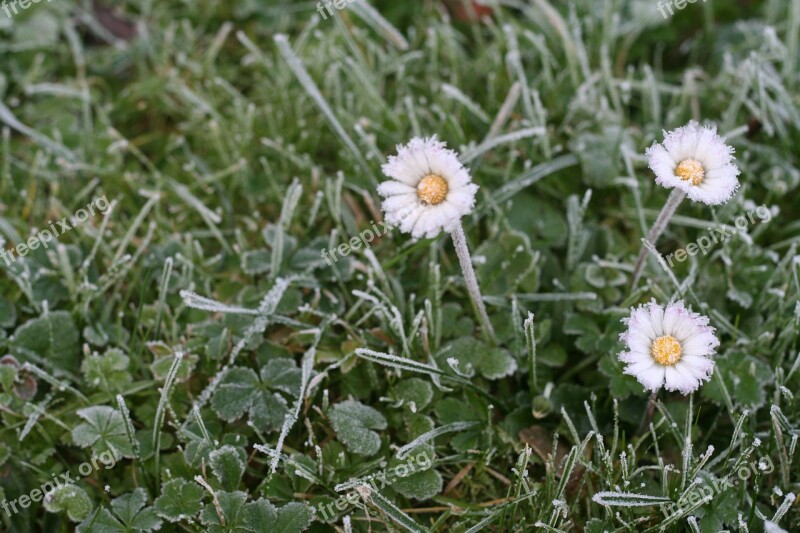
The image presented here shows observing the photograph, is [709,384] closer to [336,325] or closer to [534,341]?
[534,341]

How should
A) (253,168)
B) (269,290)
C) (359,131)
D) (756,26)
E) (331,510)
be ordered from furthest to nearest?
(756,26), (253,168), (359,131), (269,290), (331,510)

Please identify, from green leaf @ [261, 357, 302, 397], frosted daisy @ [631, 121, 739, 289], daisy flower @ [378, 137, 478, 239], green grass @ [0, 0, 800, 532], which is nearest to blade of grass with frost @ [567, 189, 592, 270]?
green grass @ [0, 0, 800, 532]

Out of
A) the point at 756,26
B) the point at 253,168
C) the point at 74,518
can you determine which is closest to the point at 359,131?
the point at 253,168

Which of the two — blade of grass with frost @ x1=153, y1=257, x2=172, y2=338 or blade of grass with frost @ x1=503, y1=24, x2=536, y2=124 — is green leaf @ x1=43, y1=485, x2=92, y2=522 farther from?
blade of grass with frost @ x1=503, y1=24, x2=536, y2=124

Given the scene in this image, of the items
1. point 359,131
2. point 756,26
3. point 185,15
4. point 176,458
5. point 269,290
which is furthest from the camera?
point 185,15

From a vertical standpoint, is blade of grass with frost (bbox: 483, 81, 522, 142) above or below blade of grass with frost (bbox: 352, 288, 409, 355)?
above
